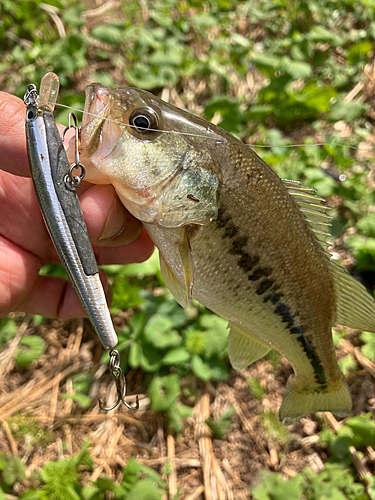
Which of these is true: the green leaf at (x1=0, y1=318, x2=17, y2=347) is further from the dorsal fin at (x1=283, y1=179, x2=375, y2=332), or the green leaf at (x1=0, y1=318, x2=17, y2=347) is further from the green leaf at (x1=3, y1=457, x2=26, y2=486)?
the dorsal fin at (x1=283, y1=179, x2=375, y2=332)

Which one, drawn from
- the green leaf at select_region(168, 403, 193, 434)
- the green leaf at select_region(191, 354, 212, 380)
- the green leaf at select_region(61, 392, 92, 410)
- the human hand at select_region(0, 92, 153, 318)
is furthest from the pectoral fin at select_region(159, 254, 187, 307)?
the green leaf at select_region(61, 392, 92, 410)

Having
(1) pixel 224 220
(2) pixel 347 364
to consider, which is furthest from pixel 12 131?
(2) pixel 347 364

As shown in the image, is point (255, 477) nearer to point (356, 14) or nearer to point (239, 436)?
point (239, 436)

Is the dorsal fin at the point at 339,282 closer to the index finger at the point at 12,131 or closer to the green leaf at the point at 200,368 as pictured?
the green leaf at the point at 200,368

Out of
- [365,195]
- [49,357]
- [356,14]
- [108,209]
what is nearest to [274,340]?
[108,209]

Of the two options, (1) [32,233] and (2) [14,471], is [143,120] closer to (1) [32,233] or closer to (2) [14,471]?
(1) [32,233]
